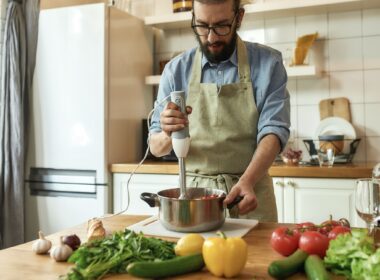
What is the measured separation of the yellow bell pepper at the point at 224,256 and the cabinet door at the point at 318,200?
1.41 meters

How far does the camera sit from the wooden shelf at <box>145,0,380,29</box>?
2.48 metres

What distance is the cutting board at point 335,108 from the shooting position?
2.63 meters

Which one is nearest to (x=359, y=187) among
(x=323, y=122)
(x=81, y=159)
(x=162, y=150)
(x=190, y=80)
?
(x=162, y=150)

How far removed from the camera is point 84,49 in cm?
256

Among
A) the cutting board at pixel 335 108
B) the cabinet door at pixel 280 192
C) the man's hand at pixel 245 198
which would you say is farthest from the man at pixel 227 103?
the cutting board at pixel 335 108

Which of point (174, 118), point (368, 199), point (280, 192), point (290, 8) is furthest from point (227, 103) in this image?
point (290, 8)

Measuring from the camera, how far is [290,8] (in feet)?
8.34

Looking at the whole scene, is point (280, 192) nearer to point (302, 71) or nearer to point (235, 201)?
point (302, 71)

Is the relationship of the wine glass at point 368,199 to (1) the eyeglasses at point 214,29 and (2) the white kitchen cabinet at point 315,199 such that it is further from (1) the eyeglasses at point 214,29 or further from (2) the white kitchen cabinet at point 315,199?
(2) the white kitchen cabinet at point 315,199

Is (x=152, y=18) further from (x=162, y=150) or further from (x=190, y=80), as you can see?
(x=162, y=150)

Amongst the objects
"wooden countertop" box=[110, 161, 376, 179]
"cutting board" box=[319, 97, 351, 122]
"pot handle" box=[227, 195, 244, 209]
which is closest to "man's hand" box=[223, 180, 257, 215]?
"pot handle" box=[227, 195, 244, 209]

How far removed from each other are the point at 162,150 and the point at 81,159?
1.18 m

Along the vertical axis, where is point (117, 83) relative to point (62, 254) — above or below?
above

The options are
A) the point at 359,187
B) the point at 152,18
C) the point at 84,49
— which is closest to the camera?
the point at 359,187
